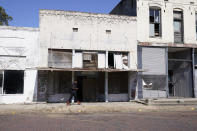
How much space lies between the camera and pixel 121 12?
20.2m

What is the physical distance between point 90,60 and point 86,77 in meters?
1.53

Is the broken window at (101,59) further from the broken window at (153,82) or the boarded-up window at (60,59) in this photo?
the broken window at (153,82)

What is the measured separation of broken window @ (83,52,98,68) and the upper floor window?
17.9 ft

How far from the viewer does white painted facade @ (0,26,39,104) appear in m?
14.6

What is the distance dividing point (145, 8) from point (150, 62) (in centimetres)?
454

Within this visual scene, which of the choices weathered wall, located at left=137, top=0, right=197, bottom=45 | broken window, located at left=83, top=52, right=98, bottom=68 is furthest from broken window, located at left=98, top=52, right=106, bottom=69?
weathered wall, located at left=137, top=0, right=197, bottom=45

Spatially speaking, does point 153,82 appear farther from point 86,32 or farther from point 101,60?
point 86,32

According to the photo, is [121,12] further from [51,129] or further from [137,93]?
[51,129]

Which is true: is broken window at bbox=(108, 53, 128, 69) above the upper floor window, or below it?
below

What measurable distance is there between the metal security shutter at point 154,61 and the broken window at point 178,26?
198 centimetres

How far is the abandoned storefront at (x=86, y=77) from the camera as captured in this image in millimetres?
15016

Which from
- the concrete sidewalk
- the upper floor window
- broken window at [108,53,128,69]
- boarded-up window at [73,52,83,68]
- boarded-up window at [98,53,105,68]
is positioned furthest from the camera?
the upper floor window

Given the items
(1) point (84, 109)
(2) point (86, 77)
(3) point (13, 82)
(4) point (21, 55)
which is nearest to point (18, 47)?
(4) point (21, 55)

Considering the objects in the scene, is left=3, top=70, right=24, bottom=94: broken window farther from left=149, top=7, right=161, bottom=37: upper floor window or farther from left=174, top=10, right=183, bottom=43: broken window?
left=174, top=10, right=183, bottom=43: broken window
